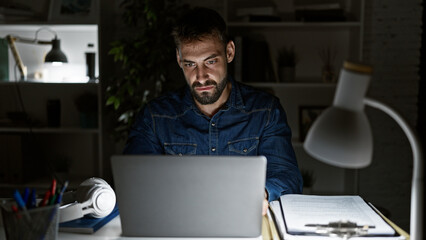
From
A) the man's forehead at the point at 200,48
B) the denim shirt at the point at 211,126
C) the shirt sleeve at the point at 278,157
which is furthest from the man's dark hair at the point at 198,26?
the shirt sleeve at the point at 278,157

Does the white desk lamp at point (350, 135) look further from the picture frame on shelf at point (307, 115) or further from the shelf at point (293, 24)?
the picture frame on shelf at point (307, 115)

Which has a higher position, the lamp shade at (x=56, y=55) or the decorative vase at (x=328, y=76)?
the lamp shade at (x=56, y=55)

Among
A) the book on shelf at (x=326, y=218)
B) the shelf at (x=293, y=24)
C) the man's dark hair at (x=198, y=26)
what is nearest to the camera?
the book on shelf at (x=326, y=218)

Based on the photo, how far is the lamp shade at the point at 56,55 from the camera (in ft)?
10.5

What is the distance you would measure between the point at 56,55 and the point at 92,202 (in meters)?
2.17

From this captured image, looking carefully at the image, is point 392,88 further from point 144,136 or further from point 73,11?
point 73,11

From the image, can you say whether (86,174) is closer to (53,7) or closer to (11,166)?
(11,166)

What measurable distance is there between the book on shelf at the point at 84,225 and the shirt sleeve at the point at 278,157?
0.54 metres

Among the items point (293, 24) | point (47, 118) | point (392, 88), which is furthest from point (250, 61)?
point (47, 118)

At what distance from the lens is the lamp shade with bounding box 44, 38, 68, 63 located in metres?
3.20

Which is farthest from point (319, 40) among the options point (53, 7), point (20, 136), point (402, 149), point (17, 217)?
point (17, 217)

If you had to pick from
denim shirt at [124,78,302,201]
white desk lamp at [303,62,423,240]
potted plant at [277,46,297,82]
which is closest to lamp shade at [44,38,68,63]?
denim shirt at [124,78,302,201]

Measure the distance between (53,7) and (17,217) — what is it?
8.74 ft

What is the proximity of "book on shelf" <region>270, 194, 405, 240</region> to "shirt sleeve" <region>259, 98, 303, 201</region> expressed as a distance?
0.09 meters
